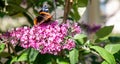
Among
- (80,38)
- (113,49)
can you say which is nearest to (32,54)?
(80,38)

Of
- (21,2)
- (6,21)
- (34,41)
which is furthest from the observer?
(6,21)

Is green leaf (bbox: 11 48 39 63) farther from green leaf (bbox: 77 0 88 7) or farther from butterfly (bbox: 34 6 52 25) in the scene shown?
green leaf (bbox: 77 0 88 7)

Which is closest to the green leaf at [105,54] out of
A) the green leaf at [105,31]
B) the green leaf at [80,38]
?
the green leaf at [80,38]

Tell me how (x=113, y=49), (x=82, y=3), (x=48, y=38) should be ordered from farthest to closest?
(x=82, y=3)
(x=113, y=49)
(x=48, y=38)

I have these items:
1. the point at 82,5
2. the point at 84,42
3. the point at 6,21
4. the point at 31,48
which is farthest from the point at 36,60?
the point at 6,21

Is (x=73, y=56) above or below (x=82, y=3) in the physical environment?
below

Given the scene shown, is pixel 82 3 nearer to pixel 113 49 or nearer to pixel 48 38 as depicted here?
pixel 113 49

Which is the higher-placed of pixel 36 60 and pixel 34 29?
pixel 34 29

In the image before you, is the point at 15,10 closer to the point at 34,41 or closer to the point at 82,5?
the point at 82,5
